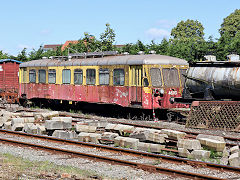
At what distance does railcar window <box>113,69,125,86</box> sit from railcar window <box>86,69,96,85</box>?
1.72 meters

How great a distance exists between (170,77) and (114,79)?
288 cm

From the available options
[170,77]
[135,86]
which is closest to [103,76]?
[135,86]

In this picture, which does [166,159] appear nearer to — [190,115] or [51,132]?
[51,132]

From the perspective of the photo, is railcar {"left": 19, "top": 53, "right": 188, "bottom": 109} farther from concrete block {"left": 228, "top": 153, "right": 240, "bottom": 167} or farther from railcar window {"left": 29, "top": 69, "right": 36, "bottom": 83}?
concrete block {"left": 228, "top": 153, "right": 240, "bottom": 167}

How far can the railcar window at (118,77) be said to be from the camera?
19.7 metres

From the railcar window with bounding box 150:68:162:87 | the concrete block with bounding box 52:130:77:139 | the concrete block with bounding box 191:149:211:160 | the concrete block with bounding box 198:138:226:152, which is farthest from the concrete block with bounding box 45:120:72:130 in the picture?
the concrete block with bounding box 191:149:211:160

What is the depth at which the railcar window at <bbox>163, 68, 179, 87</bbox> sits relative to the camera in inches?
749

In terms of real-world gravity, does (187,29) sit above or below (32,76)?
above

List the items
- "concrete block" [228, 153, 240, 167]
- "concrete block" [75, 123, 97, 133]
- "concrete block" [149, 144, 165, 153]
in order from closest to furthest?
1. "concrete block" [228, 153, 240, 167]
2. "concrete block" [149, 144, 165, 153]
3. "concrete block" [75, 123, 97, 133]

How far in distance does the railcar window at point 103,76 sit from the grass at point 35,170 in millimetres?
11278

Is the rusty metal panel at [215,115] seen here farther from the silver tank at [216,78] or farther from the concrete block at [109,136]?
the concrete block at [109,136]

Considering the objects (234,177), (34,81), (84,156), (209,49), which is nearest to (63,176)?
(84,156)

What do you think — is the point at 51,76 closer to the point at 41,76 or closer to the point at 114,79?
the point at 41,76

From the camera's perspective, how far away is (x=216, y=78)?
16391 millimetres
